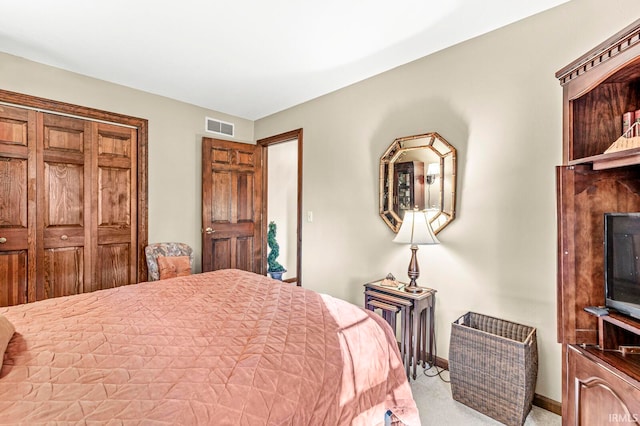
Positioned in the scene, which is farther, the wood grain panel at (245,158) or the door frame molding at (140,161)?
the wood grain panel at (245,158)

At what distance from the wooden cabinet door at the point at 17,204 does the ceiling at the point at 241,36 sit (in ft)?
2.12

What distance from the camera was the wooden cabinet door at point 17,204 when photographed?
8.79 feet

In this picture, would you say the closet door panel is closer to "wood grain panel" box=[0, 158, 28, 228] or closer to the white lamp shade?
"wood grain panel" box=[0, 158, 28, 228]

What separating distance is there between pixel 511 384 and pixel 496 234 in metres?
0.96

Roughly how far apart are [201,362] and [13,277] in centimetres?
279

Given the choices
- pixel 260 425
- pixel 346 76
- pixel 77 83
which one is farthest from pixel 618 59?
pixel 77 83

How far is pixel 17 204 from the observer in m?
2.75

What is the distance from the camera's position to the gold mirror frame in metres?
2.47

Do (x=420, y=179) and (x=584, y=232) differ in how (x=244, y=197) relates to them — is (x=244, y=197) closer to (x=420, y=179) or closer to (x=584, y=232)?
(x=420, y=179)

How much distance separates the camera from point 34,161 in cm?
282

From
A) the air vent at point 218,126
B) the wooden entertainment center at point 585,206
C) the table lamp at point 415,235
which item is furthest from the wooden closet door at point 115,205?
the wooden entertainment center at point 585,206

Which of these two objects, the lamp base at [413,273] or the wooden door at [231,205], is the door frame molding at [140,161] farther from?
the lamp base at [413,273]

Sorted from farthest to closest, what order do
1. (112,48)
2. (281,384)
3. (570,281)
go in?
(112,48)
(570,281)
(281,384)

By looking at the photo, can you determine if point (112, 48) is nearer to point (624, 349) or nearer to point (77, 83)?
point (77, 83)
